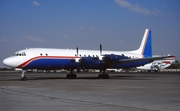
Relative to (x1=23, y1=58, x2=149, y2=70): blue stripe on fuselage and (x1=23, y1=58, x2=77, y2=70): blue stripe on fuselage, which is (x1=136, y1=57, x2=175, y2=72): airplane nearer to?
(x1=23, y1=58, x2=149, y2=70): blue stripe on fuselage

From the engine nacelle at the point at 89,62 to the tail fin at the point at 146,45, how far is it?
38.5 feet

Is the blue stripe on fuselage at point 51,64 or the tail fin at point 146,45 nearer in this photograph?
the blue stripe on fuselage at point 51,64

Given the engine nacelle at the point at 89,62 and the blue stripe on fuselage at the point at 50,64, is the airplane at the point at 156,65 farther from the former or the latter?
the blue stripe on fuselage at the point at 50,64

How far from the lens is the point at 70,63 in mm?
33562

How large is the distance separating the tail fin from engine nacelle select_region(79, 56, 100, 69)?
11.7m

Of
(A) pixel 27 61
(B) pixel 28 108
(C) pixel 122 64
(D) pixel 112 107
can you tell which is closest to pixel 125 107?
(D) pixel 112 107

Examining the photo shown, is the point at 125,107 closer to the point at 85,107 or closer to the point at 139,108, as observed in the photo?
the point at 139,108

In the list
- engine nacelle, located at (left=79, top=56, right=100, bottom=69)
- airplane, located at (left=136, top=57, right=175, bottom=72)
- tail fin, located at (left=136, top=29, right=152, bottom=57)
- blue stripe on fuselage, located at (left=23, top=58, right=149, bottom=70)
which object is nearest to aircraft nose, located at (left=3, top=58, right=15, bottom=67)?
blue stripe on fuselage, located at (left=23, top=58, right=149, bottom=70)

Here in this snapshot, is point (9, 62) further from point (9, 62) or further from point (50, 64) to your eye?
point (50, 64)

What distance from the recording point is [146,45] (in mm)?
44000

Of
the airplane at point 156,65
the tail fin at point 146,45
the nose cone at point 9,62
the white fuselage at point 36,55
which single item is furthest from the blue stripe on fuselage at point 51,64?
the airplane at point 156,65

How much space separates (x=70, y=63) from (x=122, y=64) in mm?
8753

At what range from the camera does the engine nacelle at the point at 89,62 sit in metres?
33.7

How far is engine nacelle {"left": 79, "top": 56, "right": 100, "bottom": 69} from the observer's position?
110ft
